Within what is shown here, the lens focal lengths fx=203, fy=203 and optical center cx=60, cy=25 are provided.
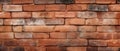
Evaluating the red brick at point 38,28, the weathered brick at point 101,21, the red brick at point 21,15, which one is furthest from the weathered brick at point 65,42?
the red brick at point 21,15

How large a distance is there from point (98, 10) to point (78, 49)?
1.89 ft

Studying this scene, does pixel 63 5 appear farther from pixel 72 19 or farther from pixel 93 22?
pixel 93 22

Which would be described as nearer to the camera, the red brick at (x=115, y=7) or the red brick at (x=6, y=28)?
the red brick at (x=115, y=7)

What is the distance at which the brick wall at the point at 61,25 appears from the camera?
2.63 m

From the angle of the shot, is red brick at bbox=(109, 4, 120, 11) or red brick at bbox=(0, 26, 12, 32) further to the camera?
red brick at bbox=(0, 26, 12, 32)

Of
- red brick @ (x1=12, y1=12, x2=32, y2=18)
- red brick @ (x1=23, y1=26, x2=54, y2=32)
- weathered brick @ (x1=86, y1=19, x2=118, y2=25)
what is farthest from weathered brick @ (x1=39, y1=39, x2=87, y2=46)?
red brick @ (x1=12, y1=12, x2=32, y2=18)

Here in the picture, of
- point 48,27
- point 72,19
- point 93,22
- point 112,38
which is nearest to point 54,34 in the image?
point 48,27

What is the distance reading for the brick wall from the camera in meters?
2.63

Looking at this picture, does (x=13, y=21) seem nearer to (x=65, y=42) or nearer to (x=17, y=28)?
(x=17, y=28)

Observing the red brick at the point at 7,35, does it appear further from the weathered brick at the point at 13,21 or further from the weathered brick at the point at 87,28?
the weathered brick at the point at 87,28

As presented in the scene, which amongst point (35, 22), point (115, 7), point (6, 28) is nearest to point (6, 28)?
point (6, 28)

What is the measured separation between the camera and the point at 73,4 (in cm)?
263

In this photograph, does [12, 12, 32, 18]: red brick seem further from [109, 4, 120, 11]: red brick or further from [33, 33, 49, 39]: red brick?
[109, 4, 120, 11]: red brick

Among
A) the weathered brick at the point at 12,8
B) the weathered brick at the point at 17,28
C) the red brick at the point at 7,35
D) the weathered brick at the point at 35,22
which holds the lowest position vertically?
the red brick at the point at 7,35
